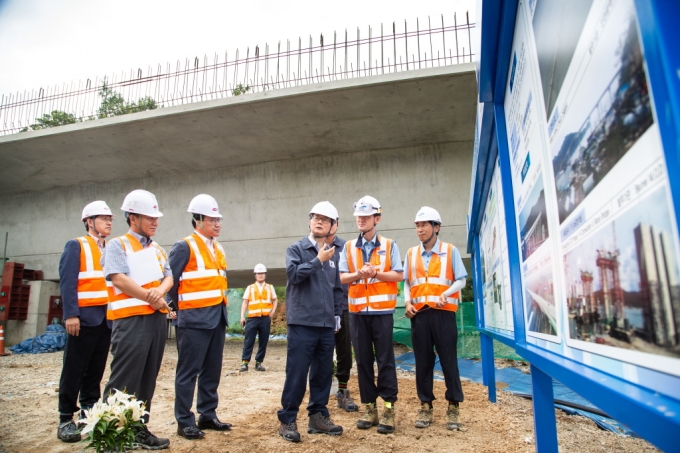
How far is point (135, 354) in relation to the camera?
3373mm

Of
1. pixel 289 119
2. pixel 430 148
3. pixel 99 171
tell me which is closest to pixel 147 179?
pixel 99 171

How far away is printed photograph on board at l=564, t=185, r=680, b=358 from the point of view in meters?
0.65

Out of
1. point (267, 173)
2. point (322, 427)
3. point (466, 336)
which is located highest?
point (267, 173)

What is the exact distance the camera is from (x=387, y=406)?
13.1ft

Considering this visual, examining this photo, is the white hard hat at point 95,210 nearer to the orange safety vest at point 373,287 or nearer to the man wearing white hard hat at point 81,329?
the man wearing white hard hat at point 81,329

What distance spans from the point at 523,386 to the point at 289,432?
3.97 metres

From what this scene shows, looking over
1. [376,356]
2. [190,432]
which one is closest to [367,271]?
[376,356]

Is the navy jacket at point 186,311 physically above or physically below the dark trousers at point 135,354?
above

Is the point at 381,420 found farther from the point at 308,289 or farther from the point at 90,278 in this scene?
the point at 90,278

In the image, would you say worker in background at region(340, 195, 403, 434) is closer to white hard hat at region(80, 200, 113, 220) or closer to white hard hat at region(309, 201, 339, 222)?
white hard hat at region(309, 201, 339, 222)

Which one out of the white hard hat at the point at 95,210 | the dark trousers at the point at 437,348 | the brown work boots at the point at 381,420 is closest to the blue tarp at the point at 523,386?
the dark trousers at the point at 437,348

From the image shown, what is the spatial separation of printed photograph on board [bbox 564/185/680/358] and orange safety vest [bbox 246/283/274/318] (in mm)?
8284

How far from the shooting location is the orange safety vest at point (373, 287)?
419 centimetres

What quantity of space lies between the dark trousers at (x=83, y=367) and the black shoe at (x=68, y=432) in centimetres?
9
